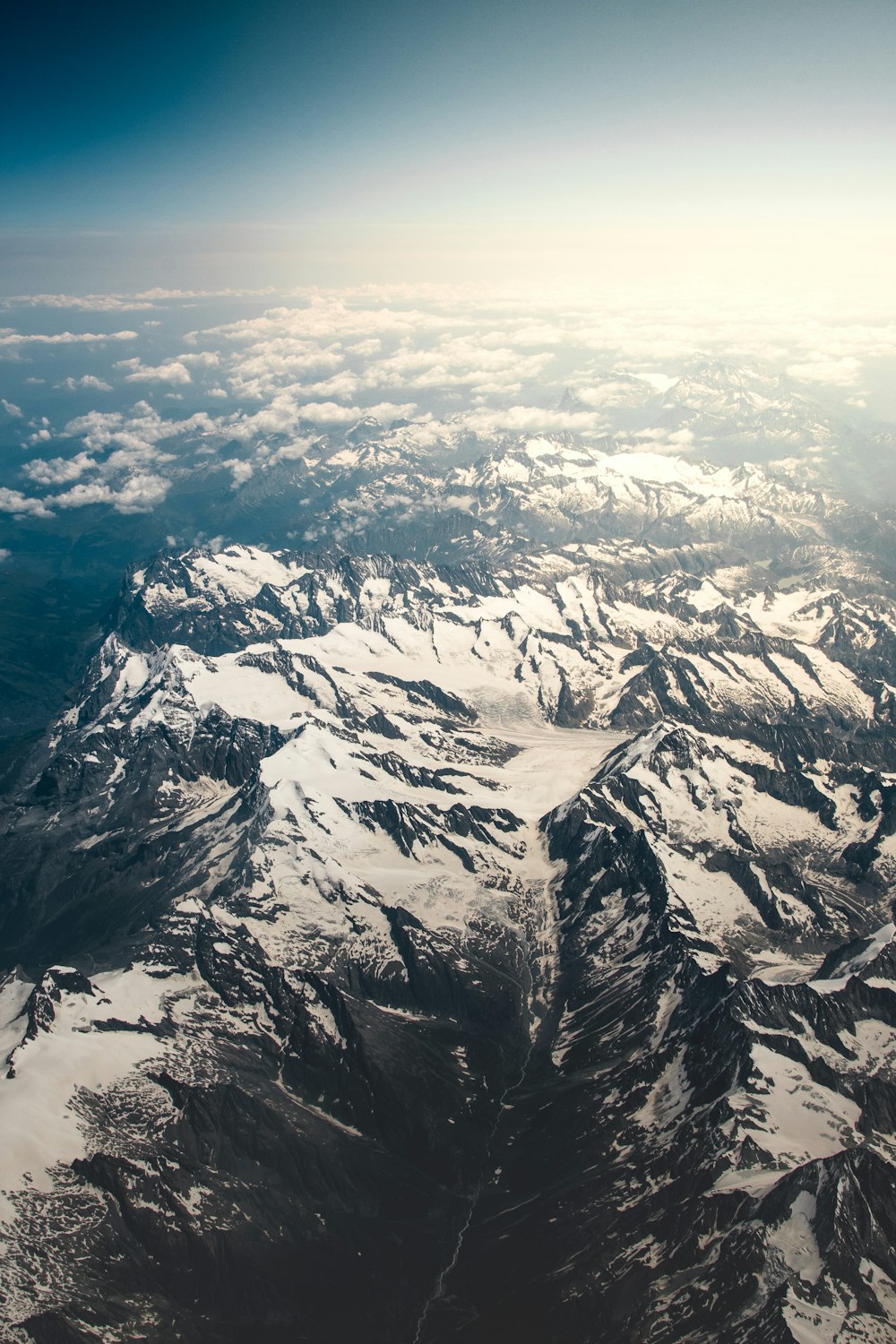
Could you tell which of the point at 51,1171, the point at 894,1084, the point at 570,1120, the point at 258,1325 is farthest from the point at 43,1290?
the point at 894,1084

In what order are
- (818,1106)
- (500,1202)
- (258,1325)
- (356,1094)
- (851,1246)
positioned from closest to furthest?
(851,1246), (258,1325), (818,1106), (500,1202), (356,1094)

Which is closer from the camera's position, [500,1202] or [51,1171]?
[51,1171]

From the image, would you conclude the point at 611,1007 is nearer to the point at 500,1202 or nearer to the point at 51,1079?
the point at 500,1202

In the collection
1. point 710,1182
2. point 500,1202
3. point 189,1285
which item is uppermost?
point 710,1182

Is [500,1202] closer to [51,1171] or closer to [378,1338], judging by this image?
[378,1338]

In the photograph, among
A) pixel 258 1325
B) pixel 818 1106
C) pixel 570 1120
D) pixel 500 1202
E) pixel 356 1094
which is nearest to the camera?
pixel 258 1325

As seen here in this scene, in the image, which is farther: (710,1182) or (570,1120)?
(570,1120)

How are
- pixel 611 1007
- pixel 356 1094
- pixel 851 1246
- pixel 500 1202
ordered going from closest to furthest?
pixel 851 1246 → pixel 500 1202 → pixel 356 1094 → pixel 611 1007

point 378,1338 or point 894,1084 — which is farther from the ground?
point 894,1084

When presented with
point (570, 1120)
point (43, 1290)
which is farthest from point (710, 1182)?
point (43, 1290)
